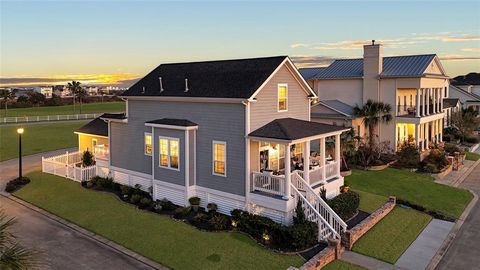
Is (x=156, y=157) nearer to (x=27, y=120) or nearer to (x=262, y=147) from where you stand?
(x=262, y=147)

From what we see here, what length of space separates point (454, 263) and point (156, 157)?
48.3ft

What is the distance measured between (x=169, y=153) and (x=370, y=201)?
11184mm

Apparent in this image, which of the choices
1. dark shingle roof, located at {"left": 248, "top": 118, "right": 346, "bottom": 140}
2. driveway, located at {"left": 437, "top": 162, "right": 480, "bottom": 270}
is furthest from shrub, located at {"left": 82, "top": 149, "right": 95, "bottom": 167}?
driveway, located at {"left": 437, "top": 162, "right": 480, "bottom": 270}

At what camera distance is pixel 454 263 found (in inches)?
623

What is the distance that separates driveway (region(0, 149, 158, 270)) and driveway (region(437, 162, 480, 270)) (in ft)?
38.2

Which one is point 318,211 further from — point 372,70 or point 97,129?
point 372,70

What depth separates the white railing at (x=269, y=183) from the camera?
18328 millimetres

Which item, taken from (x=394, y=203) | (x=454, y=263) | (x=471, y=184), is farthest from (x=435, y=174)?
(x=454, y=263)

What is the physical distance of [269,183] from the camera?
1877 cm

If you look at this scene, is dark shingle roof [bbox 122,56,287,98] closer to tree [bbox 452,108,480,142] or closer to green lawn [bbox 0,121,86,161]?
green lawn [bbox 0,121,86,161]

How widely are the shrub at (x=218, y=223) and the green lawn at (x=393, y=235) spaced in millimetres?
5649

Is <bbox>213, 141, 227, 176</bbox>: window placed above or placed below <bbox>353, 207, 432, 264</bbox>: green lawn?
above

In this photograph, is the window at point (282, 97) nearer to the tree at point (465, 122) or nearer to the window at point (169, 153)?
the window at point (169, 153)

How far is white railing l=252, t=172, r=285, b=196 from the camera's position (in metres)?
18.3
